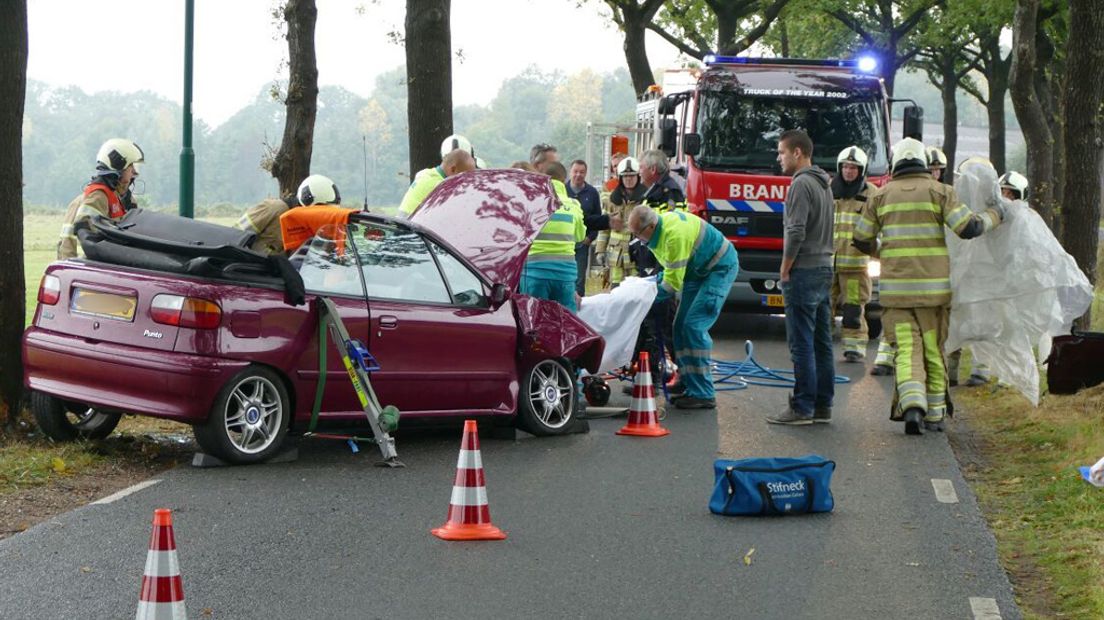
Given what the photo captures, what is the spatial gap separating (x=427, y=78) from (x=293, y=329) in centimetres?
778

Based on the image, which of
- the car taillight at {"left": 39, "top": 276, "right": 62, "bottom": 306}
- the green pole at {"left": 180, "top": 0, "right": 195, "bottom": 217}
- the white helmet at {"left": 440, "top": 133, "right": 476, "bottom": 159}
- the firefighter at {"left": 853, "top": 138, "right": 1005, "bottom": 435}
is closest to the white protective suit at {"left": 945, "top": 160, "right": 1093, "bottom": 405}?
the firefighter at {"left": 853, "top": 138, "right": 1005, "bottom": 435}

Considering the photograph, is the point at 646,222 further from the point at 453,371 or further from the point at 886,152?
the point at 886,152

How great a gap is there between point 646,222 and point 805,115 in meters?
7.18

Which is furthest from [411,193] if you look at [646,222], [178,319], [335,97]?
[335,97]

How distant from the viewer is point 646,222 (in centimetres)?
1177

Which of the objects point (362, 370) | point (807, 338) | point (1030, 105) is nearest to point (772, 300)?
point (1030, 105)

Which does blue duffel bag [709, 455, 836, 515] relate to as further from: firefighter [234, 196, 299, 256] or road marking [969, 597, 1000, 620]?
firefighter [234, 196, 299, 256]

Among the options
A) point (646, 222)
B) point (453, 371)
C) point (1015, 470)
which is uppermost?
point (646, 222)

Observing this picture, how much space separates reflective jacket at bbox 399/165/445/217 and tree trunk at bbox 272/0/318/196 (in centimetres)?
380

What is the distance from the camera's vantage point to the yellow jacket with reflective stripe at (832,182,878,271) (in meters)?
15.6

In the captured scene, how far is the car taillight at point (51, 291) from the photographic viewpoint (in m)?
9.15

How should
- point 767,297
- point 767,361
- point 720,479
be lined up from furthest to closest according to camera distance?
point 767,297
point 767,361
point 720,479

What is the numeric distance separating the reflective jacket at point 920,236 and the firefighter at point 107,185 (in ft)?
17.8

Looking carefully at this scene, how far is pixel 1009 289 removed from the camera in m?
11.8
